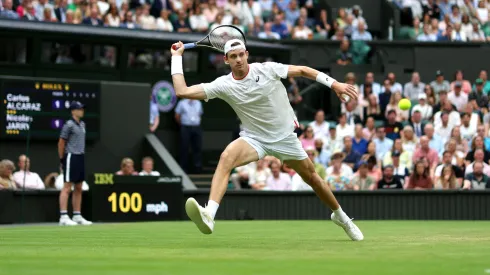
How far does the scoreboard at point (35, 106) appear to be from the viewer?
69.1 feet

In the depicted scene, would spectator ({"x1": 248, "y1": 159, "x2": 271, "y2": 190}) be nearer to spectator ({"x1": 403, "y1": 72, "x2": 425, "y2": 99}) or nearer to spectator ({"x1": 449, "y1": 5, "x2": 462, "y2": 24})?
spectator ({"x1": 403, "y1": 72, "x2": 425, "y2": 99})

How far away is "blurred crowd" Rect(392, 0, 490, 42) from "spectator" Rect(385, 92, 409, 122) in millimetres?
3902

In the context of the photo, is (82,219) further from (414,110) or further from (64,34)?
(414,110)

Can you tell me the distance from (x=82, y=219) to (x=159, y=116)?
655 cm

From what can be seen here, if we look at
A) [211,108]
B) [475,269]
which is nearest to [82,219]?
[211,108]

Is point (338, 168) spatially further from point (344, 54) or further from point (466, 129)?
point (344, 54)

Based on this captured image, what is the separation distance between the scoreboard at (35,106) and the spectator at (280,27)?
700 centimetres

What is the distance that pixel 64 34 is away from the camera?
2327 cm

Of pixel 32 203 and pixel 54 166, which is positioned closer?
pixel 32 203

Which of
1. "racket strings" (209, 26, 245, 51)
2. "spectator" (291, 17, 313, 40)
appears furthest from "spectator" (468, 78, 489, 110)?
"racket strings" (209, 26, 245, 51)

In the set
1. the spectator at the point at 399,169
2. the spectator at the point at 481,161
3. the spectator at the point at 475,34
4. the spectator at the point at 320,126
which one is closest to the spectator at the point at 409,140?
the spectator at the point at 399,169

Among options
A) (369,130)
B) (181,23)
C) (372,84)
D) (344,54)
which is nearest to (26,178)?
(181,23)

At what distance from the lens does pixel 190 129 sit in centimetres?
2419

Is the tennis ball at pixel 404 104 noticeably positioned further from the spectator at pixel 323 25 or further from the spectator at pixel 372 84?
the spectator at pixel 323 25
